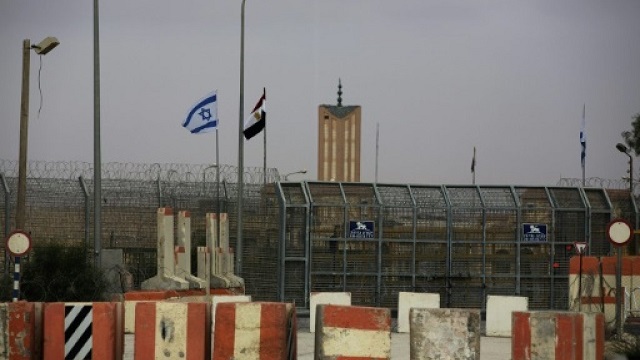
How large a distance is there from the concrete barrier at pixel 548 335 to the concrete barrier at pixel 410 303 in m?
10.5

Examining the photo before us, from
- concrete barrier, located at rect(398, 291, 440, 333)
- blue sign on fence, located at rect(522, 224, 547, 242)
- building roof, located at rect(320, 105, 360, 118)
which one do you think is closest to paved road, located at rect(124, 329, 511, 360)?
concrete barrier, located at rect(398, 291, 440, 333)

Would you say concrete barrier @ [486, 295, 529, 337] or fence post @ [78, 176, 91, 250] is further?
fence post @ [78, 176, 91, 250]

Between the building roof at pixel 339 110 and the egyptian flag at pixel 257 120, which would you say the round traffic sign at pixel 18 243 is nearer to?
the egyptian flag at pixel 257 120

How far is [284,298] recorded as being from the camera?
109 ft

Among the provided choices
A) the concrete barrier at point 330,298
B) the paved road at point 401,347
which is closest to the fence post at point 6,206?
the paved road at point 401,347

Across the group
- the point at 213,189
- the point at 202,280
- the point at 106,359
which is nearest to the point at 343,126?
the point at 213,189

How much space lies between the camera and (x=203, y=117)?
1586 inches

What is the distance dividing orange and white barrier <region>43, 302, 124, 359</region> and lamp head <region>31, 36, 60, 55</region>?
47.8ft

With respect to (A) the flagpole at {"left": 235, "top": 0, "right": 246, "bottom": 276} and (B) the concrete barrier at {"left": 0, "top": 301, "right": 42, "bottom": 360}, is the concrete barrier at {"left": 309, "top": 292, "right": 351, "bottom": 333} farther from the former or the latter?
(B) the concrete barrier at {"left": 0, "top": 301, "right": 42, "bottom": 360}

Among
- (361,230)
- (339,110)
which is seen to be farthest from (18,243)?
(339,110)

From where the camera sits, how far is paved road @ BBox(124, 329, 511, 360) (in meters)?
20.8

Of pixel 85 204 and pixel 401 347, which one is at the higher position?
pixel 85 204

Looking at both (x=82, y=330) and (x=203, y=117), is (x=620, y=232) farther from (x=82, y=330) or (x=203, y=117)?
(x=203, y=117)

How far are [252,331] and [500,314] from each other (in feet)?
44.7
